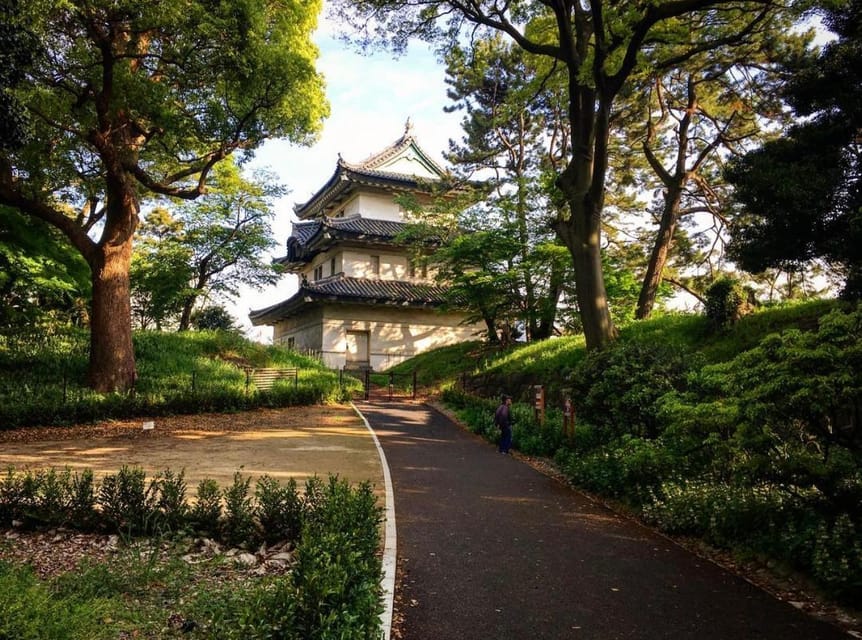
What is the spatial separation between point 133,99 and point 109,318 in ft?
19.9

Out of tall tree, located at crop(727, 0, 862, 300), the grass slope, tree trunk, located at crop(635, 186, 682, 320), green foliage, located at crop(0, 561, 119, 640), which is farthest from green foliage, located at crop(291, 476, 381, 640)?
tree trunk, located at crop(635, 186, 682, 320)

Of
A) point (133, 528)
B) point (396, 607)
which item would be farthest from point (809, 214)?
point (133, 528)

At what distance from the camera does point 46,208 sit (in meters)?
14.5

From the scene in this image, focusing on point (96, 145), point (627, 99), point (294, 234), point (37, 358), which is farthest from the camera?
point (294, 234)

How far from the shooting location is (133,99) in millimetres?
12773

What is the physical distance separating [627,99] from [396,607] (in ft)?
67.6

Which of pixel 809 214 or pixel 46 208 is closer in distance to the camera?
pixel 809 214

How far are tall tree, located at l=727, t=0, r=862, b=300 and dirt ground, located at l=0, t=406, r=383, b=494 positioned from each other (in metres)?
8.44

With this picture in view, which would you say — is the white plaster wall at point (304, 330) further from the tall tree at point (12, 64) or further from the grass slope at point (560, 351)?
the tall tree at point (12, 64)

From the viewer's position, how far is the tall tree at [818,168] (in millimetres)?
9070

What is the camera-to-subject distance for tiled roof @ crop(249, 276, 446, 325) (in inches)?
1110

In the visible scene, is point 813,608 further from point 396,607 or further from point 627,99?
point 627,99

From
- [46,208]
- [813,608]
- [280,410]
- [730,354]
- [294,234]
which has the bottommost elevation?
[813,608]

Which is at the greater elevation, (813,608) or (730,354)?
(730,354)
